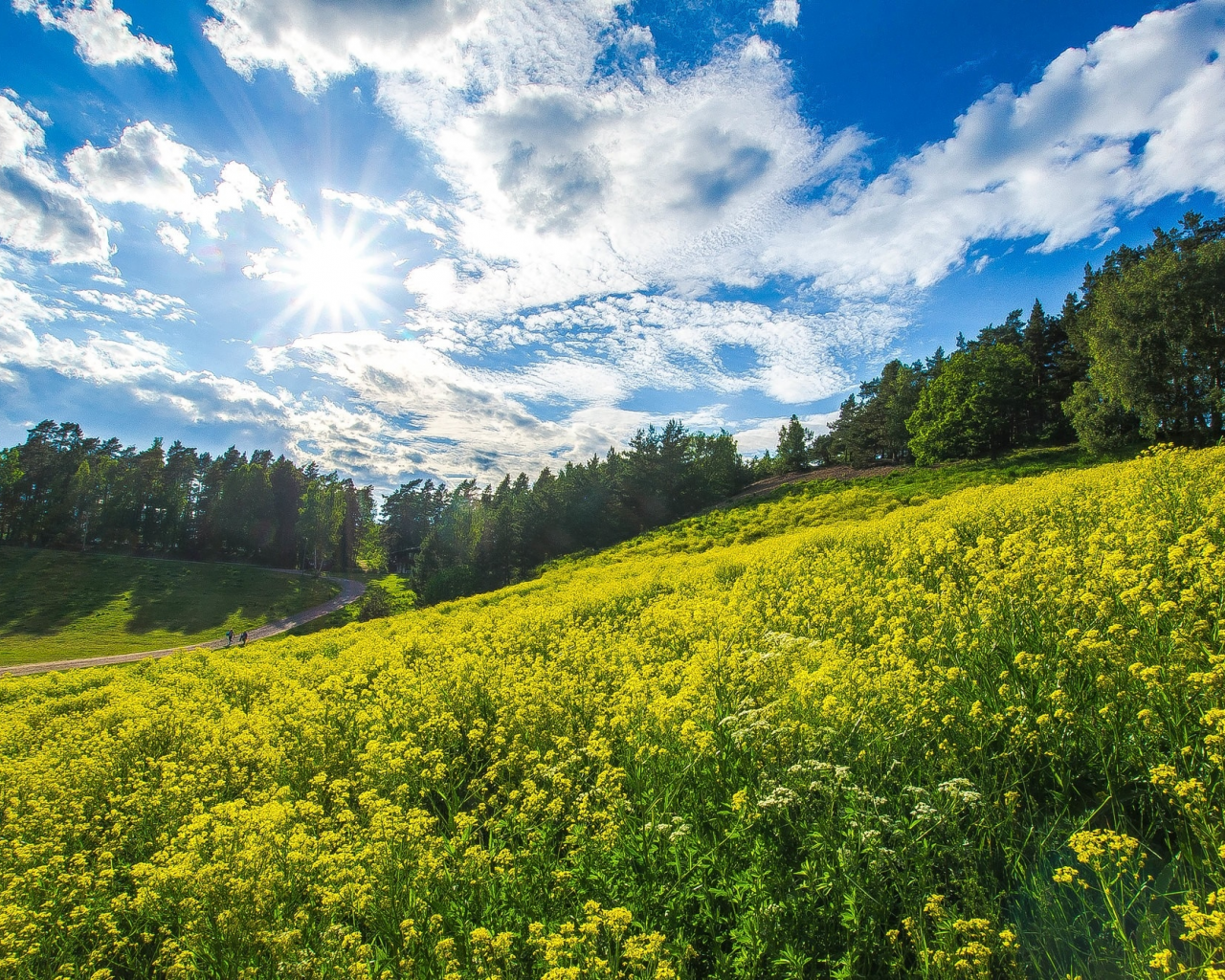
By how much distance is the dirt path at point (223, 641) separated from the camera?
30188 millimetres

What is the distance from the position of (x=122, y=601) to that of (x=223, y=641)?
51.5 ft

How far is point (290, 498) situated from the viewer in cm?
7381

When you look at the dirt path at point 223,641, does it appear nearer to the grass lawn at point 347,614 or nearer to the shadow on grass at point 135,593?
the grass lawn at point 347,614

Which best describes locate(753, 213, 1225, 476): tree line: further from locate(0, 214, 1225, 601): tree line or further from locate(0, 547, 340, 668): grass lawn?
locate(0, 547, 340, 668): grass lawn

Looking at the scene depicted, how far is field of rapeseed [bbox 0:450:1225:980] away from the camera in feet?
8.34

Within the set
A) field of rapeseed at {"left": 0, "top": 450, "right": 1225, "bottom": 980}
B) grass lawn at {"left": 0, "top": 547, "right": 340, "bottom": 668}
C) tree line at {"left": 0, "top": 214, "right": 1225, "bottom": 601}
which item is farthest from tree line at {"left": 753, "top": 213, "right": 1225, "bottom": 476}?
grass lawn at {"left": 0, "top": 547, "right": 340, "bottom": 668}

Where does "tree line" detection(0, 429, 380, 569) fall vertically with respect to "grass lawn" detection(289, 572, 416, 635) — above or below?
above

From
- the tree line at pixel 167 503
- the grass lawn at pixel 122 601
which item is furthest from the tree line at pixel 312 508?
the grass lawn at pixel 122 601

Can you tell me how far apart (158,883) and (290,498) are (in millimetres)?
82095

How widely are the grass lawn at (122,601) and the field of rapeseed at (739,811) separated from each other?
142 feet

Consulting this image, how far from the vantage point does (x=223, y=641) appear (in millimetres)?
39844

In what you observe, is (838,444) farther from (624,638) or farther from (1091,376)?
(624,638)

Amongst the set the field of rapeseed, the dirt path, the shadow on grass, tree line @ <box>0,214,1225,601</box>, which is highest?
tree line @ <box>0,214,1225,601</box>

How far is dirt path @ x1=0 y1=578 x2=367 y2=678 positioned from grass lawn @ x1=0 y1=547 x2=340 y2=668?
1415mm
